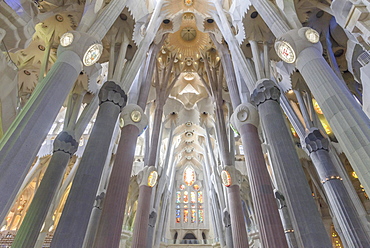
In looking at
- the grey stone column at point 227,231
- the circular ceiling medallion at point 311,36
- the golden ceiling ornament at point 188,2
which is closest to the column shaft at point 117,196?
the circular ceiling medallion at point 311,36

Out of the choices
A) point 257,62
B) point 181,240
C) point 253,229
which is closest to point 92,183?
point 257,62

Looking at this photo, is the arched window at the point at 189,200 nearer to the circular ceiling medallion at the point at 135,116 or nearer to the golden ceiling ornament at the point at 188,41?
the golden ceiling ornament at the point at 188,41

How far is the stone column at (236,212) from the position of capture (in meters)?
10.6

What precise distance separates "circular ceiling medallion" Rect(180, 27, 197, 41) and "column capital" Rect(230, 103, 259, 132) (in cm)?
1224

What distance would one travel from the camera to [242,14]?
10.2 m

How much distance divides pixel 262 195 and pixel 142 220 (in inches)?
259

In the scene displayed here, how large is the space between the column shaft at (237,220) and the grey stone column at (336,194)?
3.82m

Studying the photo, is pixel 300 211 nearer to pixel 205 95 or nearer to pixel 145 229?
pixel 145 229

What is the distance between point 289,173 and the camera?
6.46 metres

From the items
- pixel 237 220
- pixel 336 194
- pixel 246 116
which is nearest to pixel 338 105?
pixel 246 116

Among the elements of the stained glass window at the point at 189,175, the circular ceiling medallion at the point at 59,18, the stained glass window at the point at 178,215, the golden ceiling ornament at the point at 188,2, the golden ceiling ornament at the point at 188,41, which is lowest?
the stained glass window at the point at 178,215

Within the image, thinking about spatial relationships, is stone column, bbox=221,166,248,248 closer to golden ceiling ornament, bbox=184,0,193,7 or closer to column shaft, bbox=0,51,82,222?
column shaft, bbox=0,51,82,222

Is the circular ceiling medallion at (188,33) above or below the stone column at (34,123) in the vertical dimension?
above

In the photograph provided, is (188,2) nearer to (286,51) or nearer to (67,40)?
(286,51)
